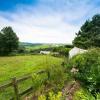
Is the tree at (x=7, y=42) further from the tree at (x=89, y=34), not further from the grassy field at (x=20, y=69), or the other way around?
the grassy field at (x=20, y=69)

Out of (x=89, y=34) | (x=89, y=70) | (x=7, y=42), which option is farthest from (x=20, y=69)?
(x=89, y=34)

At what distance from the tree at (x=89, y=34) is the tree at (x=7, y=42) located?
16.8m

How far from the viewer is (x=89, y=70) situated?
10.9 meters

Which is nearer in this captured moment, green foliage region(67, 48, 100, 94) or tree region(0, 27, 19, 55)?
green foliage region(67, 48, 100, 94)

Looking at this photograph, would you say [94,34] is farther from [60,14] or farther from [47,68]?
[47,68]

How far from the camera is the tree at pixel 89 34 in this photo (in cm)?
3875

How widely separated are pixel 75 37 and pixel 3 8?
30108mm

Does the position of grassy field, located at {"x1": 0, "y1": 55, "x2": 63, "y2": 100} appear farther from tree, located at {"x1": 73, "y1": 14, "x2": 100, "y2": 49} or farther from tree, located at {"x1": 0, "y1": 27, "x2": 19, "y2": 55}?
tree, located at {"x1": 0, "y1": 27, "x2": 19, "y2": 55}

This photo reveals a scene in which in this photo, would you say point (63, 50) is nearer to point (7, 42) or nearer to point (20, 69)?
point (7, 42)

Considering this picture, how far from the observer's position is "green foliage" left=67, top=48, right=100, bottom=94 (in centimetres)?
860

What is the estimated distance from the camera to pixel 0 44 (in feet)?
148

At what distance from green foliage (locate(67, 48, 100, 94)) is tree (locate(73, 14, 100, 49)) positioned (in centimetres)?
2521

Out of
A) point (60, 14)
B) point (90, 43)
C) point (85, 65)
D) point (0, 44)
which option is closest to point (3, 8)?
point (60, 14)

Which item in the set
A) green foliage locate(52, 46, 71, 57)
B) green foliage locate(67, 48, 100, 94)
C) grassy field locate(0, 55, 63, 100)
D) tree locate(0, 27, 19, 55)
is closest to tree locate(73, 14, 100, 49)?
green foliage locate(52, 46, 71, 57)
